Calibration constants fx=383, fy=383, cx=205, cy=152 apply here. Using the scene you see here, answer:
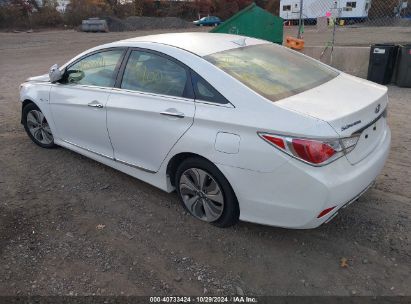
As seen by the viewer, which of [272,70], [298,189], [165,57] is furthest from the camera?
[165,57]

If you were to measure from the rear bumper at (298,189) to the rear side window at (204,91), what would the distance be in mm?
546

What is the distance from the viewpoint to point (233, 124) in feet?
9.49

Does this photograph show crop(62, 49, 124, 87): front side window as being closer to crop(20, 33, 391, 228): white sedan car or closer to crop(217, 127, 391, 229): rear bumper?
crop(20, 33, 391, 228): white sedan car

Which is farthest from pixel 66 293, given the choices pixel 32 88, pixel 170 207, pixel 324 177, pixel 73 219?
pixel 32 88

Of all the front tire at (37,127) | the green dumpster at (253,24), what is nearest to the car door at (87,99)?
the front tire at (37,127)

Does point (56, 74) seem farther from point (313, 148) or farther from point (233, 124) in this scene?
point (313, 148)

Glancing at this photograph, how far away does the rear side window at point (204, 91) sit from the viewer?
3.06m

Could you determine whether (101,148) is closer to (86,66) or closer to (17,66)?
(86,66)

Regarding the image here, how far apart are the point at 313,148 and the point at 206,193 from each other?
110cm

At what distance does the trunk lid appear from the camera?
8.82 feet

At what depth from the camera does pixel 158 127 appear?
11.3ft

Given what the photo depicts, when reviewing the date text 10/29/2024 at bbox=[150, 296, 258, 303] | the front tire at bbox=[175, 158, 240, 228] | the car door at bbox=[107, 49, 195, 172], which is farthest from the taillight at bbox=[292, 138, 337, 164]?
the date text 10/29/2024 at bbox=[150, 296, 258, 303]

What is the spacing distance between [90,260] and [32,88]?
292cm

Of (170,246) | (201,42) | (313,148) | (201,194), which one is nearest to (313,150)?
(313,148)
